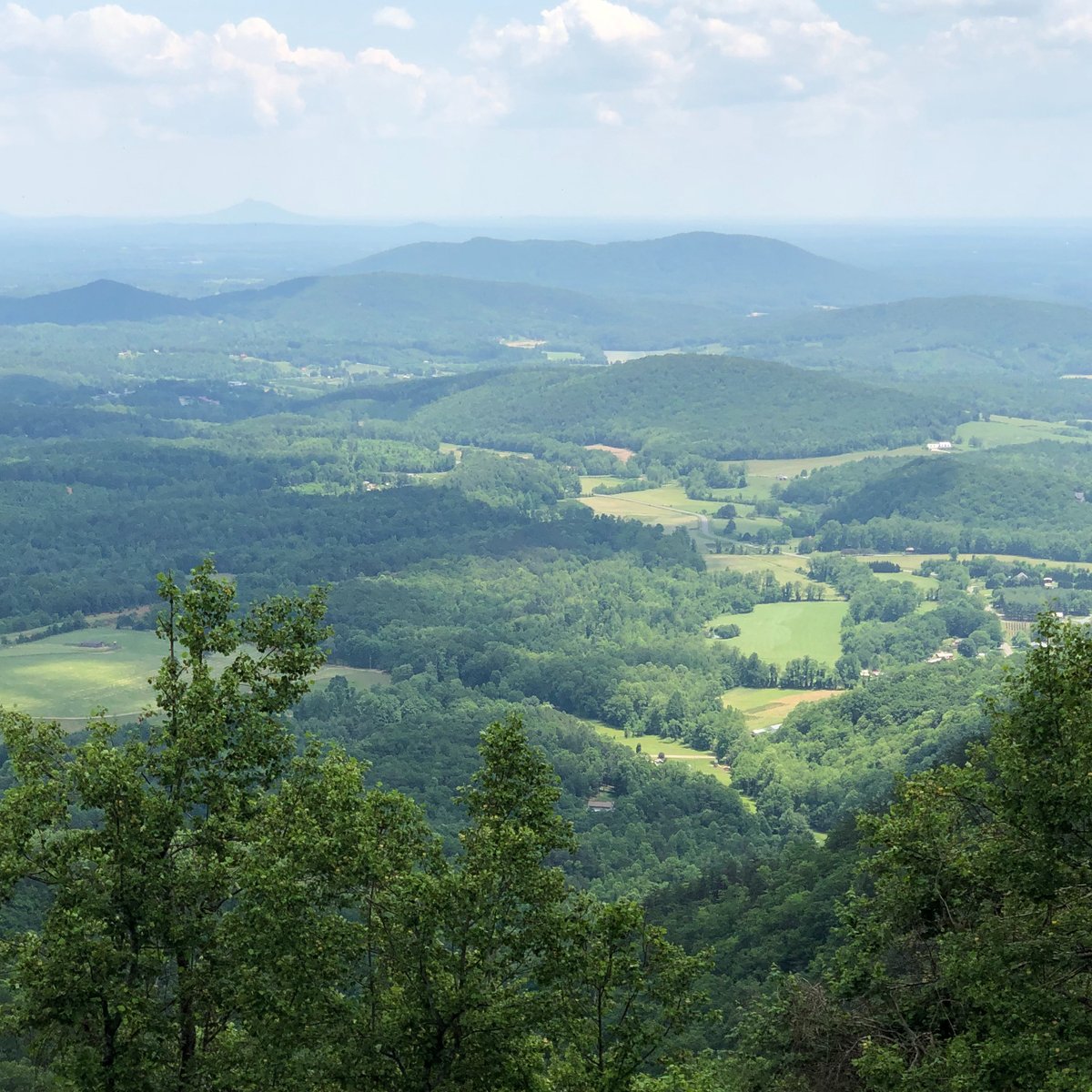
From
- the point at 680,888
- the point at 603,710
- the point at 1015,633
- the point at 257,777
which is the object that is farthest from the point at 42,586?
the point at 257,777

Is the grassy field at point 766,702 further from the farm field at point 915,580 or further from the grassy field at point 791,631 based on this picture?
the farm field at point 915,580

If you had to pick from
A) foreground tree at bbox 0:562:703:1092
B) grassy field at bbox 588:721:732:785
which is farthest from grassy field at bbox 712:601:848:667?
foreground tree at bbox 0:562:703:1092

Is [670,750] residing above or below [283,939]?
below

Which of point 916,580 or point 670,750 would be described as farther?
point 916,580

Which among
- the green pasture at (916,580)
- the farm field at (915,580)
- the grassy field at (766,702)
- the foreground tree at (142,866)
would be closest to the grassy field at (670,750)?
the grassy field at (766,702)

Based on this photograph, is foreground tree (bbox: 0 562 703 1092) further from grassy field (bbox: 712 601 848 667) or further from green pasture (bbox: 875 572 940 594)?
green pasture (bbox: 875 572 940 594)

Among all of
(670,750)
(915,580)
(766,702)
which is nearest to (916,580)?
(915,580)

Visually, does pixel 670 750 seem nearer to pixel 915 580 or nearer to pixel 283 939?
pixel 915 580
